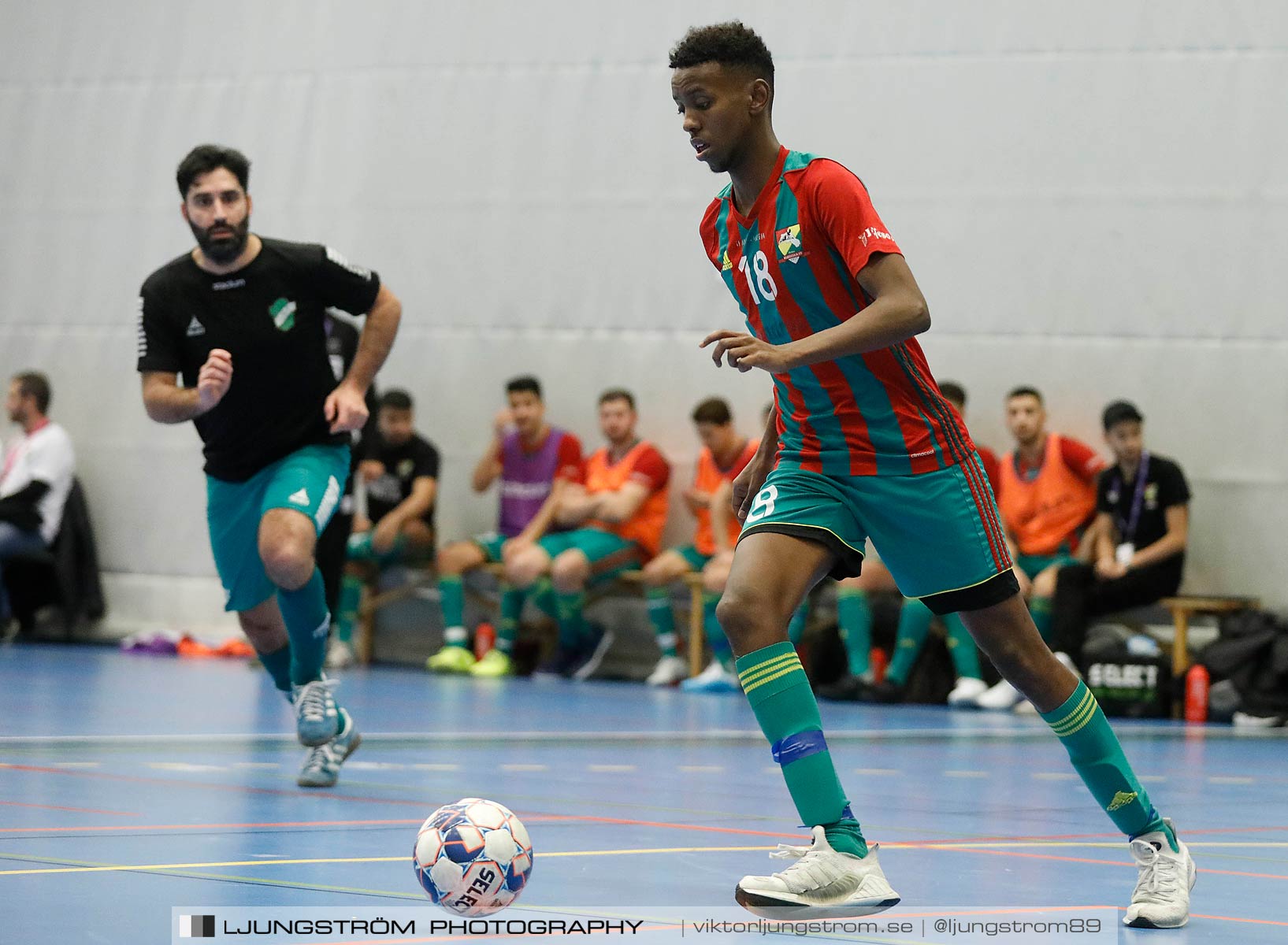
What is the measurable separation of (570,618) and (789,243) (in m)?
9.44

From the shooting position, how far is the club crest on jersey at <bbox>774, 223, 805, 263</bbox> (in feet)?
14.4

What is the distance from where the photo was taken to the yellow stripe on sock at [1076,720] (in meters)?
4.43

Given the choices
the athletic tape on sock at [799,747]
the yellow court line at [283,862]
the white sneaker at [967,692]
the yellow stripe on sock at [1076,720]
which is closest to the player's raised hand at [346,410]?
the yellow court line at [283,862]

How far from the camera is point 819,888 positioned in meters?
3.92

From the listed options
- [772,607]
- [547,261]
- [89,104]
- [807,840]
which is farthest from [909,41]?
[772,607]

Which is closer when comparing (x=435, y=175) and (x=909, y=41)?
(x=909, y=41)

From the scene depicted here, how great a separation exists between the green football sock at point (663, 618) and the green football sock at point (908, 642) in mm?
1865

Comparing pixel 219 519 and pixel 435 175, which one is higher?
pixel 435 175

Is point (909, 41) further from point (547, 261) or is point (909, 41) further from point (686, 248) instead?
point (547, 261)

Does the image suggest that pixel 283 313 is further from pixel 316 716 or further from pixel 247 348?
pixel 316 716

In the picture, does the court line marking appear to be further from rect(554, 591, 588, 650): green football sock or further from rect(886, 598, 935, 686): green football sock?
rect(554, 591, 588, 650): green football sock

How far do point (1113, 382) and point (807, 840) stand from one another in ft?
25.8

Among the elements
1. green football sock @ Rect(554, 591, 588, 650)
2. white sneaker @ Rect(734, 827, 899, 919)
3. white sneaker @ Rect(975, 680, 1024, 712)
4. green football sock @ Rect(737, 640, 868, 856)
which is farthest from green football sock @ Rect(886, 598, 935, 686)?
white sneaker @ Rect(734, 827, 899, 919)

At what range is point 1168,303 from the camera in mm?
12539
